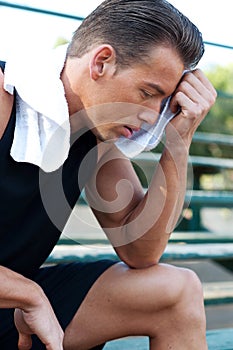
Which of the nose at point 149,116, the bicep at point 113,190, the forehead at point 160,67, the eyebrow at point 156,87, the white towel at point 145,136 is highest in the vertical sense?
the forehead at point 160,67

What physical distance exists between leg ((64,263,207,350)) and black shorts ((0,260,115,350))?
20mm

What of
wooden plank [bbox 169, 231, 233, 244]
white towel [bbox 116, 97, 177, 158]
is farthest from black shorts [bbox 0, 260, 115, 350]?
wooden plank [bbox 169, 231, 233, 244]

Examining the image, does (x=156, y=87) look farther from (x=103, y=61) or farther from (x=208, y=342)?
(x=208, y=342)

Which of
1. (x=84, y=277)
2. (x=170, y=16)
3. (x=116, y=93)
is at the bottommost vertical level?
(x=84, y=277)

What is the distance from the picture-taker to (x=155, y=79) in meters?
1.12

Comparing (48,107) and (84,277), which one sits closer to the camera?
(48,107)

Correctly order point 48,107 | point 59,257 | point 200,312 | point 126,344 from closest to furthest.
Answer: point 48,107 → point 200,312 → point 126,344 → point 59,257

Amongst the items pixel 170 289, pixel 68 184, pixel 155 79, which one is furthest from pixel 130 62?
pixel 170 289

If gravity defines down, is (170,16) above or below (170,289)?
above

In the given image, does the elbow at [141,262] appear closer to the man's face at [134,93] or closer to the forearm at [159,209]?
the forearm at [159,209]

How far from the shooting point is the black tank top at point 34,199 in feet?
3.49

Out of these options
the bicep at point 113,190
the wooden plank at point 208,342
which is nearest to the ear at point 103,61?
the bicep at point 113,190

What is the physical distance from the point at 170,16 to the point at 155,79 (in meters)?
0.14

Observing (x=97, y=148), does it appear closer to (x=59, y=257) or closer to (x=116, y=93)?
(x=116, y=93)
